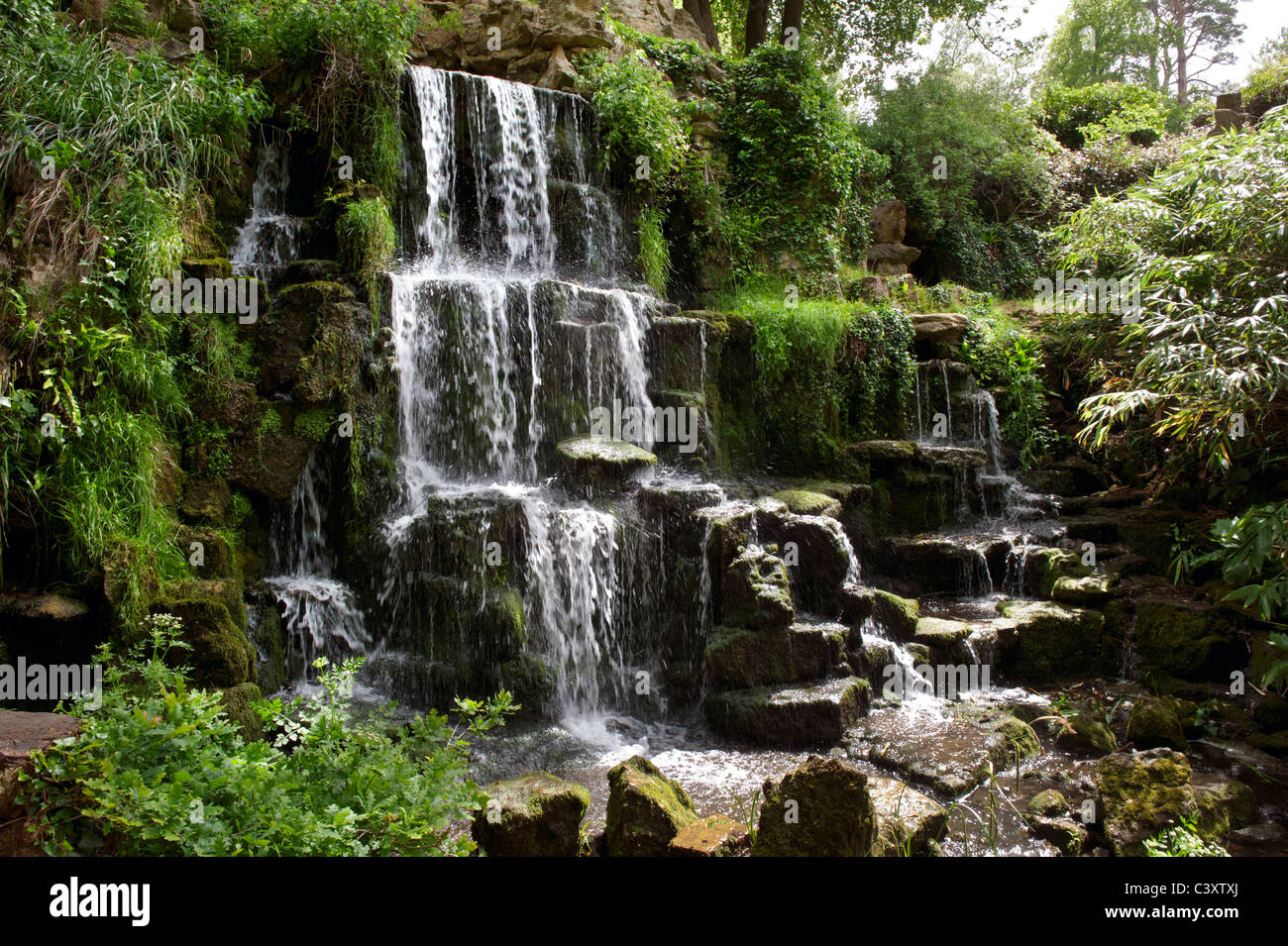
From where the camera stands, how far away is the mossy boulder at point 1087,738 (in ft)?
17.7

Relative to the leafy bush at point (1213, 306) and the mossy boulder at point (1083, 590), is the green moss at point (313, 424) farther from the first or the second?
the mossy boulder at point (1083, 590)

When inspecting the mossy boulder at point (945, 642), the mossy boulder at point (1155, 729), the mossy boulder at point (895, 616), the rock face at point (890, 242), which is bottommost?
the mossy boulder at point (1155, 729)

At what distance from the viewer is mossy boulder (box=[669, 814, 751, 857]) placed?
340 centimetres

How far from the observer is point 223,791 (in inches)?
100

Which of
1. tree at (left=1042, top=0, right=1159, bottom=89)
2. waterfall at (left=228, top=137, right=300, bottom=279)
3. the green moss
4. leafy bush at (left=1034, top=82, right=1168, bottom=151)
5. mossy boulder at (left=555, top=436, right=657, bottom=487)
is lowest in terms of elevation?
mossy boulder at (left=555, top=436, right=657, bottom=487)

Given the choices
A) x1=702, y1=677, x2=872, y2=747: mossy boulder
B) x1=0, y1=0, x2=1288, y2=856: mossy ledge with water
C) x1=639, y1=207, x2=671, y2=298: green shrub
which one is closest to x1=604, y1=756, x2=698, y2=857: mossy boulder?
x1=0, y1=0, x2=1288, y2=856: mossy ledge with water

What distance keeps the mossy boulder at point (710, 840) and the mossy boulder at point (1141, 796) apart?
2.02 meters

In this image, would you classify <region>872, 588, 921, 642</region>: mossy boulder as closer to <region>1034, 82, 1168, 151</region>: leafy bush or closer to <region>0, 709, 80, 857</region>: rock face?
<region>0, 709, 80, 857</region>: rock face

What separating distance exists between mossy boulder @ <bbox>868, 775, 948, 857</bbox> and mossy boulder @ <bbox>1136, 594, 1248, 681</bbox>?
3602 mm

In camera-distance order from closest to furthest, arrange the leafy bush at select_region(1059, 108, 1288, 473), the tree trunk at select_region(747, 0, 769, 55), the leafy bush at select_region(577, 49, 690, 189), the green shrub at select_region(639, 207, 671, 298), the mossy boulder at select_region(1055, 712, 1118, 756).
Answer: the mossy boulder at select_region(1055, 712, 1118, 756)
the leafy bush at select_region(1059, 108, 1288, 473)
the green shrub at select_region(639, 207, 671, 298)
the leafy bush at select_region(577, 49, 690, 189)
the tree trunk at select_region(747, 0, 769, 55)

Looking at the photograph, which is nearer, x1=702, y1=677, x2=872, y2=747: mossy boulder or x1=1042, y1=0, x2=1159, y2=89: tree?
x1=702, y1=677, x2=872, y2=747: mossy boulder

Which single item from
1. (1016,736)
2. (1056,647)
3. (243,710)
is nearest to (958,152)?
(1056,647)

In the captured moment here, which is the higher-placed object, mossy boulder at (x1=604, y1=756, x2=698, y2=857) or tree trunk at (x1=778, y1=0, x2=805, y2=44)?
tree trunk at (x1=778, y1=0, x2=805, y2=44)

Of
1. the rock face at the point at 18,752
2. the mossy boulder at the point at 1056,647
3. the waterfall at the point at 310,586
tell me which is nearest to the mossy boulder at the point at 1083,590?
the mossy boulder at the point at 1056,647
